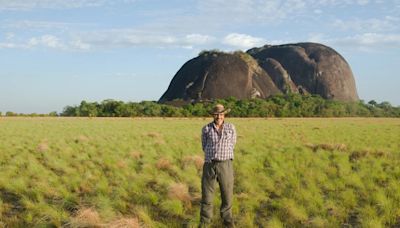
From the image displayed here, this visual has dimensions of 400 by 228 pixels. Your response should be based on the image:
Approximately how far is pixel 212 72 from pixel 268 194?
227 feet

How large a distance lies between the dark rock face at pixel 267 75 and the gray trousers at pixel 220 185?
67.1 meters

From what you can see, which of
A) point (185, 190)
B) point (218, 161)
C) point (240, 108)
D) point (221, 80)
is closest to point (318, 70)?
point (221, 80)

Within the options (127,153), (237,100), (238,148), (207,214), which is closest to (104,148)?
(127,153)

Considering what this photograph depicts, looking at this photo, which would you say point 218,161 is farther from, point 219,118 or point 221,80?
point 221,80

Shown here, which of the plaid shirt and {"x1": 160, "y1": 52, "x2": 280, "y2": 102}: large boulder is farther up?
{"x1": 160, "y1": 52, "x2": 280, "y2": 102}: large boulder

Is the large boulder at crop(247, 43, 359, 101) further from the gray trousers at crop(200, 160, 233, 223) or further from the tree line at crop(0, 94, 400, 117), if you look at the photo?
the gray trousers at crop(200, 160, 233, 223)

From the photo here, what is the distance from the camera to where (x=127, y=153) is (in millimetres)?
16062

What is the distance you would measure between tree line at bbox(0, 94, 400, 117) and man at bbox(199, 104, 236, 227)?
181 ft

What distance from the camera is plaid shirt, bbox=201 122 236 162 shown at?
6771mm

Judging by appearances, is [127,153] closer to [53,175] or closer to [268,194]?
[53,175]

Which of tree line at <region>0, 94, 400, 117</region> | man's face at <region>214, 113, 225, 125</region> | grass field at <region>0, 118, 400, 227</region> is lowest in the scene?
grass field at <region>0, 118, 400, 227</region>

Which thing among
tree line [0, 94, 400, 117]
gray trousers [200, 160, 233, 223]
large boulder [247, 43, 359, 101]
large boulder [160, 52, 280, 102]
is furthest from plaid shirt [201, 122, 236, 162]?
large boulder [247, 43, 359, 101]

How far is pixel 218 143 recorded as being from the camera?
6.81 m

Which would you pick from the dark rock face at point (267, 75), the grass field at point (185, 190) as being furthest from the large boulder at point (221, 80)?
the grass field at point (185, 190)
